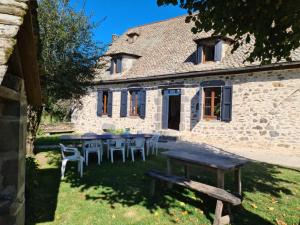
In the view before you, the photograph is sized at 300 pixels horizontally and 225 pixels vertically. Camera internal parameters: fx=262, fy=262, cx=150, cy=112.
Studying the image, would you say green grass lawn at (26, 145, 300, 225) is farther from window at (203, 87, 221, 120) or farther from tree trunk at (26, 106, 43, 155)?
window at (203, 87, 221, 120)

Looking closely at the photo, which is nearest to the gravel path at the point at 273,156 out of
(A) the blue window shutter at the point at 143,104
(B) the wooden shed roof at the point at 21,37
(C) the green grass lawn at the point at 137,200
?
(C) the green grass lawn at the point at 137,200

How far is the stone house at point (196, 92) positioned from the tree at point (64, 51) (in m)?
1.11

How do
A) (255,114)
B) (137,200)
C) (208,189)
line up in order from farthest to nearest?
(255,114) < (137,200) < (208,189)

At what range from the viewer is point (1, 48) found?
5.39ft

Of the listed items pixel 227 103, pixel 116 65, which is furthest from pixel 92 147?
pixel 116 65

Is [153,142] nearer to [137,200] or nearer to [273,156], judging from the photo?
[273,156]

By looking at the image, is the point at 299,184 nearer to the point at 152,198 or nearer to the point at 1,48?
the point at 152,198

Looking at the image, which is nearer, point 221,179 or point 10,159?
point 10,159

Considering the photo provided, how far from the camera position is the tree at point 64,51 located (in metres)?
8.47

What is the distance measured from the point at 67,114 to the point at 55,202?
51.9 feet

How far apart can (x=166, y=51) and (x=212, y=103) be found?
5.20 m

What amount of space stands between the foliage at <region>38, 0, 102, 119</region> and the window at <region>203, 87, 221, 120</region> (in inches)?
220

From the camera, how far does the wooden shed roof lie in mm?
1672

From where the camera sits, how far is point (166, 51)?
51.8 feet
